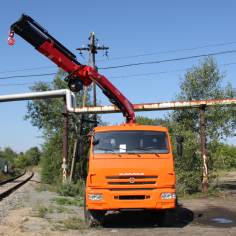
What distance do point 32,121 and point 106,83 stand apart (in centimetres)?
2238

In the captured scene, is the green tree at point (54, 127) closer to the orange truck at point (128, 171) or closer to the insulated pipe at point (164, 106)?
the insulated pipe at point (164, 106)

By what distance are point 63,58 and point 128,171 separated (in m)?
4.48

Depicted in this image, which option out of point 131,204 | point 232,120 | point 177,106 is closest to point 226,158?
point 232,120

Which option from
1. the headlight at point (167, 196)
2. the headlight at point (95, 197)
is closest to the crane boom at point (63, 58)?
the headlight at point (95, 197)

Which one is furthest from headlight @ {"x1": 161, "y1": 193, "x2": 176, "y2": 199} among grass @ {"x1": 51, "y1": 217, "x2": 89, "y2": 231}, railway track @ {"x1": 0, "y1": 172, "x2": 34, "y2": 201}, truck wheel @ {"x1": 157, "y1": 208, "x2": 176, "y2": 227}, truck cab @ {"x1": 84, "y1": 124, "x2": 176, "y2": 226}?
railway track @ {"x1": 0, "y1": 172, "x2": 34, "y2": 201}

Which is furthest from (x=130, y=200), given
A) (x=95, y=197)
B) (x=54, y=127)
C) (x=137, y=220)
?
(x=54, y=127)

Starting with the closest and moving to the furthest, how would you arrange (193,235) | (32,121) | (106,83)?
(193,235) → (106,83) → (32,121)

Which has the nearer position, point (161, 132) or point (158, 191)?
point (158, 191)

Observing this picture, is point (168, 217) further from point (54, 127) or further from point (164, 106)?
point (54, 127)

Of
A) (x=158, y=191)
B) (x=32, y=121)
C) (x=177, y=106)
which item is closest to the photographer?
(x=158, y=191)

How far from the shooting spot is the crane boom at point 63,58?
8039 millimetres

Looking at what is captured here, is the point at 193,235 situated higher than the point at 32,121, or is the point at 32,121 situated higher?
the point at 32,121

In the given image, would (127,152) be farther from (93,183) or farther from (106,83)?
(106,83)

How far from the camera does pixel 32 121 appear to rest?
99.1ft
